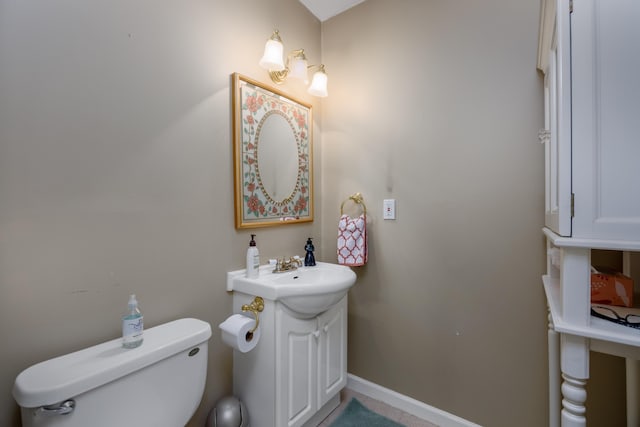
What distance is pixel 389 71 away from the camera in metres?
1.69

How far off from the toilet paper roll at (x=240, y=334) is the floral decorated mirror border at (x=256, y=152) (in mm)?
466

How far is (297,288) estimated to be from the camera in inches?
48.2

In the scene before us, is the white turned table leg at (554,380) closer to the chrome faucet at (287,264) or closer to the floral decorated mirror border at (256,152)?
the chrome faucet at (287,264)

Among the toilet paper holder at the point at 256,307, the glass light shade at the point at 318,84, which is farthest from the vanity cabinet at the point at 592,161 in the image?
the glass light shade at the point at 318,84

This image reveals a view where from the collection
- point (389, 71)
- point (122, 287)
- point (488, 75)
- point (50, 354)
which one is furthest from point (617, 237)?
point (50, 354)

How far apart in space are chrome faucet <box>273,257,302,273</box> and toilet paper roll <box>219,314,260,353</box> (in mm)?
380

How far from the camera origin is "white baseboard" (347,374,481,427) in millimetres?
1496

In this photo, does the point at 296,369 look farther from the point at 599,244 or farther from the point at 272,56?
the point at 272,56

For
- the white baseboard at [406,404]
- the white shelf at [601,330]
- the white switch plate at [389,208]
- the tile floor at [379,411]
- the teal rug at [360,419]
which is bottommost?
the tile floor at [379,411]

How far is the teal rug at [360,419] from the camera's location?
1.53 meters

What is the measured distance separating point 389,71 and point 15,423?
218 cm

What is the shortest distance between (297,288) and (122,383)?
657 millimetres

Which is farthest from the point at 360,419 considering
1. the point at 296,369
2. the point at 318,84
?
the point at 318,84

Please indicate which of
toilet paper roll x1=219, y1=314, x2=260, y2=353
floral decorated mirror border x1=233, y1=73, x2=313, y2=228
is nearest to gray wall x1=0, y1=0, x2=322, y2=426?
floral decorated mirror border x1=233, y1=73, x2=313, y2=228
